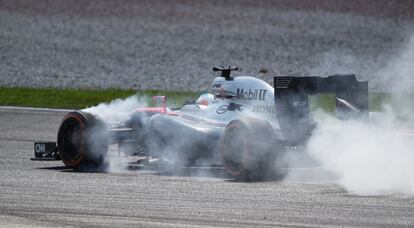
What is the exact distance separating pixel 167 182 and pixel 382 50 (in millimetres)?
22358

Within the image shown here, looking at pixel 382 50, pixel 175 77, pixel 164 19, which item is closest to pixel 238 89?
pixel 175 77

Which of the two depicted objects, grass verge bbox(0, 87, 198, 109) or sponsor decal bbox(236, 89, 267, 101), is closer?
sponsor decal bbox(236, 89, 267, 101)

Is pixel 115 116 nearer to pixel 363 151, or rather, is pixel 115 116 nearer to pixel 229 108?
pixel 229 108

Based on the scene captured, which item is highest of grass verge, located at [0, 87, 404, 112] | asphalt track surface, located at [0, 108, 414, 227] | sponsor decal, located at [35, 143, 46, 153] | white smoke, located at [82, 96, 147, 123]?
grass verge, located at [0, 87, 404, 112]

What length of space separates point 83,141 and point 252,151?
3.48 m

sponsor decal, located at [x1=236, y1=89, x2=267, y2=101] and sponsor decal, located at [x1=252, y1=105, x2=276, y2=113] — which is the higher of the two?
sponsor decal, located at [x1=236, y1=89, x2=267, y2=101]

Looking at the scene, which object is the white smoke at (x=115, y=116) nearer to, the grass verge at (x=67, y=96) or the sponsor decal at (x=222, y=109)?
the sponsor decal at (x=222, y=109)

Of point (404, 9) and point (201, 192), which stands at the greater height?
point (404, 9)

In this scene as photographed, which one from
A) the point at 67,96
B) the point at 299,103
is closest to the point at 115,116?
the point at 299,103

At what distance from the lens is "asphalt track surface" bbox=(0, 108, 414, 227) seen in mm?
10969

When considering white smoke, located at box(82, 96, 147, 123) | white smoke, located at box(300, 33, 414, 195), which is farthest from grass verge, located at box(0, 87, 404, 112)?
white smoke, located at box(300, 33, 414, 195)

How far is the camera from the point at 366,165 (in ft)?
48.0

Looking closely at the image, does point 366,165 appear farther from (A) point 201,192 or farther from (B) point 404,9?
(B) point 404,9

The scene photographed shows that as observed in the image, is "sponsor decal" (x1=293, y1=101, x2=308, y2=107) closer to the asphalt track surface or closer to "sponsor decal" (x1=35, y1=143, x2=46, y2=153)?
the asphalt track surface
